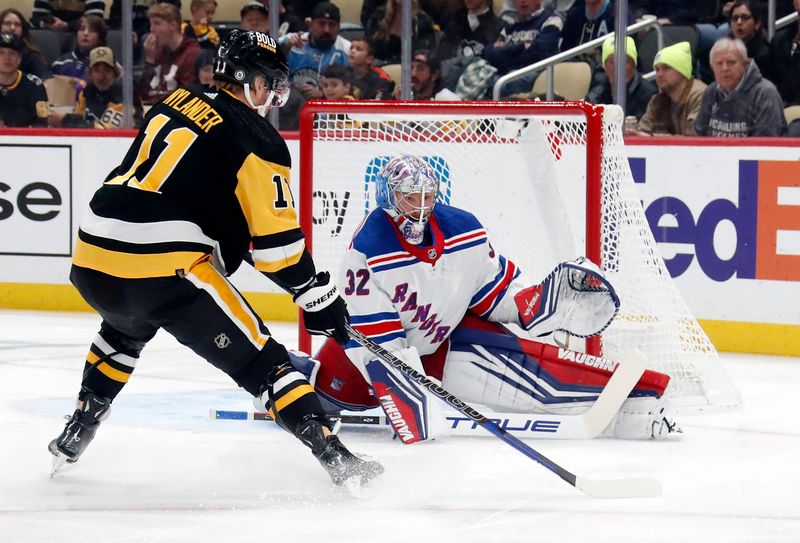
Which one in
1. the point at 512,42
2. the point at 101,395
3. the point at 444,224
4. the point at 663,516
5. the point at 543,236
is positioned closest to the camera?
the point at 663,516

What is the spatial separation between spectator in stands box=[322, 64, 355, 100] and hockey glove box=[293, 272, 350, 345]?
10.2ft

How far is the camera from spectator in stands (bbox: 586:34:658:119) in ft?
17.3

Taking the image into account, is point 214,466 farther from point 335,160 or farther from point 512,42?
point 512,42

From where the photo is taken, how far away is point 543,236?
13.4 feet

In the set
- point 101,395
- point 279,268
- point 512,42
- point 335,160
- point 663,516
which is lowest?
point 663,516

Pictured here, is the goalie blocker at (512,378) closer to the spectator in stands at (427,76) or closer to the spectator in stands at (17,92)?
the spectator in stands at (427,76)

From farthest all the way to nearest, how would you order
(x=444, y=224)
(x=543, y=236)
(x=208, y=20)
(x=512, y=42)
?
(x=208, y=20)
(x=512, y=42)
(x=543, y=236)
(x=444, y=224)

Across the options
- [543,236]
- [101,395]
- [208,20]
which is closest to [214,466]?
[101,395]

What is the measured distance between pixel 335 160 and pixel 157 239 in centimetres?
157

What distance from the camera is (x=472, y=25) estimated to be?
5.64m

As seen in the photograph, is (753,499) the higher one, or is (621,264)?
(621,264)

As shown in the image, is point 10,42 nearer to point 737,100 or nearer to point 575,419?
point 737,100

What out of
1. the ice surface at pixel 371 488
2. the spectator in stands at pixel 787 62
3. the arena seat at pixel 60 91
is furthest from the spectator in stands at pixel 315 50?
the ice surface at pixel 371 488

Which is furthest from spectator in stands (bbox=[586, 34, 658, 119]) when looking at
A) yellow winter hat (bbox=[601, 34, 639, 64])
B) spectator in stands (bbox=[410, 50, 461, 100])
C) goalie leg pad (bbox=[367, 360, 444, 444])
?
goalie leg pad (bbox=[367, 360, 444, 444])
